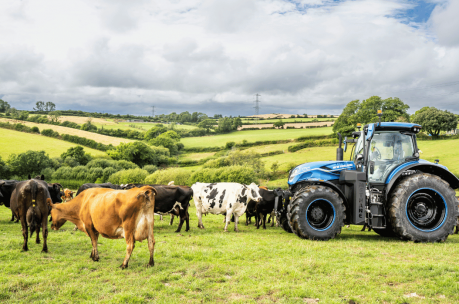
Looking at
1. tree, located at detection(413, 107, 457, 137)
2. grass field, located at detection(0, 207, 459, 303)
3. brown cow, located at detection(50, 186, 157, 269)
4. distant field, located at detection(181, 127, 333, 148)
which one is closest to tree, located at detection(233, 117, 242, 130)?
distant field, located at detection(181, 127, 333, 148)

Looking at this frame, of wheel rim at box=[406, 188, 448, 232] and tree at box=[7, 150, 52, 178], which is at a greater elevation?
wheel rim at box=[406, 188, 448, 232]

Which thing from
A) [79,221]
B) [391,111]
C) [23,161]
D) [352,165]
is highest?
[391,111]

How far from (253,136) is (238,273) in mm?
78758

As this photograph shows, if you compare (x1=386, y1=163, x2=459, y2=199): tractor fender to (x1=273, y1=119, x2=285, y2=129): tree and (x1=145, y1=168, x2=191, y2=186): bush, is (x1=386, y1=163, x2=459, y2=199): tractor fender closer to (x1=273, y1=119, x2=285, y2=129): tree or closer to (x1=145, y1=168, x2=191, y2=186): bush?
(x1=145, y1=168, x2=191, y2=186): bush

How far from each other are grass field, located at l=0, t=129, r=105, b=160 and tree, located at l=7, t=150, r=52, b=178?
5.16 metres

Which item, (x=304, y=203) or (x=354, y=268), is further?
(x=304, y=203)

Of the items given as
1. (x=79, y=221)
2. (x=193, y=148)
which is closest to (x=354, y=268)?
(x=79, y=221)

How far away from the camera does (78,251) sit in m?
8.27

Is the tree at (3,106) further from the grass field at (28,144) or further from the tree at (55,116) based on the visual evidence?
the grass field at (28,144)

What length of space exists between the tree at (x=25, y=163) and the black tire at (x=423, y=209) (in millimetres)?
75379

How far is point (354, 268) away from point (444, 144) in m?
60.2

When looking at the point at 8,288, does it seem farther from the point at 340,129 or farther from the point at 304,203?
the point at 340,129

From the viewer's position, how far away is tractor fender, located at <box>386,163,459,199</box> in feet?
30.7

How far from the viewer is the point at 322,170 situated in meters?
10.2
